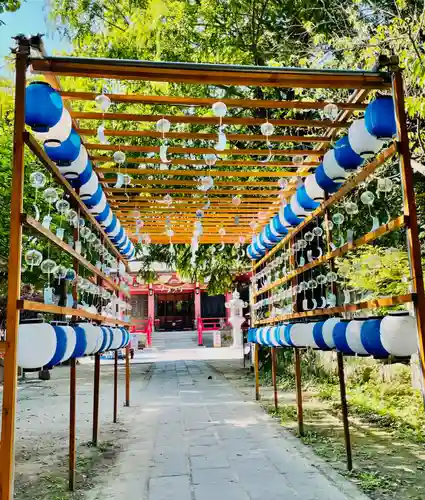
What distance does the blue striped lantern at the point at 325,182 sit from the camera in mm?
3436

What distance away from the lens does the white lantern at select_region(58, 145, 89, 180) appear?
10.1 feet

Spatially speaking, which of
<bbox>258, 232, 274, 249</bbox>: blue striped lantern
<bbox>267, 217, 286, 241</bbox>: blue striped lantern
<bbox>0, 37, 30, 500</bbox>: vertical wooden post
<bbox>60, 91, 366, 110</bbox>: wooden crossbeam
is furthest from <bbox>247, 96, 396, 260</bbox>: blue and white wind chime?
<bbox>0, 37, 30, 500</bbox>: vertical wooden post

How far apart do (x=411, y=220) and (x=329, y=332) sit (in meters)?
1.13

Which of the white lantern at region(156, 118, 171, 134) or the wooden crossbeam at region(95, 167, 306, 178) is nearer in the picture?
the white lantern at region(156, 118, 171, 134)

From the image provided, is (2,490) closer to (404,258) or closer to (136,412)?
(136,412)

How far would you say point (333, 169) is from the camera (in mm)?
3264

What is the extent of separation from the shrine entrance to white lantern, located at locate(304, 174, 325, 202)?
2361 centimetres

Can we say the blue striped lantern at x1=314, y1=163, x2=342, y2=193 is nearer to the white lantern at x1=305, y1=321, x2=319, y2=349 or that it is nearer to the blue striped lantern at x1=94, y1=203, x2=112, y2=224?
the white lantern at x1=305, y1=321, x2=319, y2=349

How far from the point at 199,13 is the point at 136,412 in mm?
6266

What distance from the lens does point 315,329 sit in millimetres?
3656

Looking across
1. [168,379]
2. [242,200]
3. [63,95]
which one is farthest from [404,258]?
[168,379]

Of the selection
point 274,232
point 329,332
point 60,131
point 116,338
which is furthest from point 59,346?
point 274,232

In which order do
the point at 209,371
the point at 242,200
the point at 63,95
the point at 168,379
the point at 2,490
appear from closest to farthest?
the point at 2,490 < the point at 63,95 < the point at 242,200 < the point at 168,379 < the point at 209,371

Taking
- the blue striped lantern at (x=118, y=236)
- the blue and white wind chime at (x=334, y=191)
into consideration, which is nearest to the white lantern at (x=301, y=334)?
the blue and white wind chime at (x=334, y=191)
